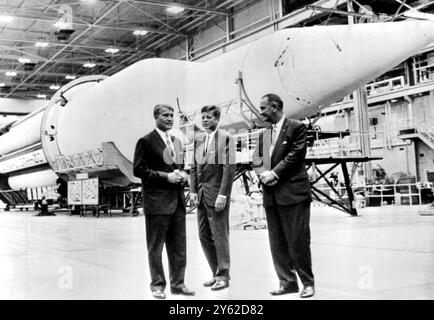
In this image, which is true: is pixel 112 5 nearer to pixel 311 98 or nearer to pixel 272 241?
pixel 311 98

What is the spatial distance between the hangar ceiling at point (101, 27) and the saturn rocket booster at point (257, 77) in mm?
9451

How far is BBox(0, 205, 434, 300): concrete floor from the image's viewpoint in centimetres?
241

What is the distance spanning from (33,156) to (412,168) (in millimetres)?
16948

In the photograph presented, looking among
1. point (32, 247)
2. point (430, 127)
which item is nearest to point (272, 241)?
point (32, 247)

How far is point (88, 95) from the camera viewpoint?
876 centimetres

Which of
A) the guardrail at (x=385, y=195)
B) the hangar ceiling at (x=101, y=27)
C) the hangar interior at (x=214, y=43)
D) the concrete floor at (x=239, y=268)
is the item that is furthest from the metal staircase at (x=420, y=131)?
the concrete floor at (x=239, y=268)

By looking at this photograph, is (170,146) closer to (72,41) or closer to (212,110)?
(212,110)

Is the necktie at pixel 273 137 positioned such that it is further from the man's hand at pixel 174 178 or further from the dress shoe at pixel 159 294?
the dress shoe at pixel 159 294

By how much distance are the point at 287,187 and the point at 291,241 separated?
27 cm

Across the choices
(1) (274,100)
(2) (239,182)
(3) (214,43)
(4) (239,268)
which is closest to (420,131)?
(3) (214,43)

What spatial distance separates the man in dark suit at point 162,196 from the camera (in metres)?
2.20

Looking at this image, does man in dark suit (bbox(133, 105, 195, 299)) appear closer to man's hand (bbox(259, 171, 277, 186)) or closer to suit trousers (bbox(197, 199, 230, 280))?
suit trousers (bbox(197, 199, 230, 280))

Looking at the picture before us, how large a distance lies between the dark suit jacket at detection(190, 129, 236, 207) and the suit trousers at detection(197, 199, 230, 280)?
77 millimetres

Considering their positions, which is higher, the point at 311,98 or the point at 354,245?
the point at 311,98
